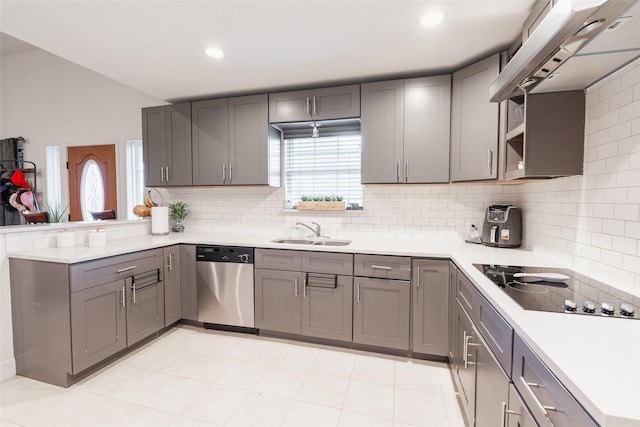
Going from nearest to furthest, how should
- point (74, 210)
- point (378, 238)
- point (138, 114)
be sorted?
point (378, 238)
point (138, 114)
point (74, 210)

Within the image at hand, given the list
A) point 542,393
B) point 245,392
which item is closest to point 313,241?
point 245,392

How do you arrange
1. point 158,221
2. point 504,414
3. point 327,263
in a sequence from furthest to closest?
point 158,221
point 327,263
point 504,414

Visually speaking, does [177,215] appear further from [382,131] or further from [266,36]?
[382,131]

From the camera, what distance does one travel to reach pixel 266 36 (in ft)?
6.61

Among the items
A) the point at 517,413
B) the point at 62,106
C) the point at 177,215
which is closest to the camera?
the point at 517,413

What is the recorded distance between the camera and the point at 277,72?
8.41ft

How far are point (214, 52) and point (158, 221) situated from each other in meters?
1.90

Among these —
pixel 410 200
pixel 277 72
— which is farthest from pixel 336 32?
pixel 410 200

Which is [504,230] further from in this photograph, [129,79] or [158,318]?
[129,79]

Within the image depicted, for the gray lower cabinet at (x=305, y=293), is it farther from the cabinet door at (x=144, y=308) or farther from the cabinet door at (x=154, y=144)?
the cabinet door at (x=154, y=144)

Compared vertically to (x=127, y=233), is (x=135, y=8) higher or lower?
higher

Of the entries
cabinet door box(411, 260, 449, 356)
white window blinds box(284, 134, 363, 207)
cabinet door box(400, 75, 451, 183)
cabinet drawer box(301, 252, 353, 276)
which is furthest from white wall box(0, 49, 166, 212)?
cabinet door box(411, 260, 449, 356)

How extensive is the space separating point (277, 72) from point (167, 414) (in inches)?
104

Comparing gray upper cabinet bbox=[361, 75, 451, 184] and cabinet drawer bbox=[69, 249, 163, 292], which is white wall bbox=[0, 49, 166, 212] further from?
gray upper cabinet bbox=[361, 75, 451, 184]
